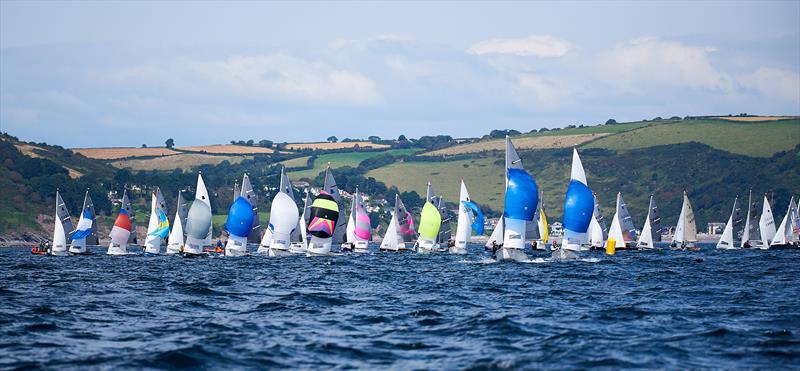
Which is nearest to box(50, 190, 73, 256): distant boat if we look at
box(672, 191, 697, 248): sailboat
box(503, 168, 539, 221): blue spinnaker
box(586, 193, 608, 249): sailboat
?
Result: box(503, 168, 539, 221): blue spinnaker

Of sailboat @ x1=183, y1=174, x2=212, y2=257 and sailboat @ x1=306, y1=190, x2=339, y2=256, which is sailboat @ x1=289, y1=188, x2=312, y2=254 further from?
sailboat @ x1=183, y1=174, x2=212, y2=257

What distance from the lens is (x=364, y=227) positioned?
117m

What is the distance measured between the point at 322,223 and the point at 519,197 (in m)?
24.4

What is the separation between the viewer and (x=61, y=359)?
29734mm

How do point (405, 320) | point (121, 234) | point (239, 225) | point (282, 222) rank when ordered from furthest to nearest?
point (121, 234) → point (239, 225) → point (282, 222) → point (405, 320)

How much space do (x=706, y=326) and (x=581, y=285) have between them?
20.1 meters

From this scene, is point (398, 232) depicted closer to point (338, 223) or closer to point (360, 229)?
point (360, 229)

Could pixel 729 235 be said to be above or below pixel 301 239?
above

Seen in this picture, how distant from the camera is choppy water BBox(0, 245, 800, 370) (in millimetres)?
30234

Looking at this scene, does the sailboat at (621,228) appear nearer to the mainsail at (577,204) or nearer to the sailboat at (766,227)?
the sailboat at (766,227)

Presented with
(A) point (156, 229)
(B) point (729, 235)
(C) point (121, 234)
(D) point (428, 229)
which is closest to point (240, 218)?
(A) point (156, 229)

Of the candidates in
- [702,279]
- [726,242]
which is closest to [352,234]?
[726,242]

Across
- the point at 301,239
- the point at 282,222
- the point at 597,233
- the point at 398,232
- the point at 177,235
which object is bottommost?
the point at 177,235

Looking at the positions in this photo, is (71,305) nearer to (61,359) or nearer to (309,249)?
(61,359)
